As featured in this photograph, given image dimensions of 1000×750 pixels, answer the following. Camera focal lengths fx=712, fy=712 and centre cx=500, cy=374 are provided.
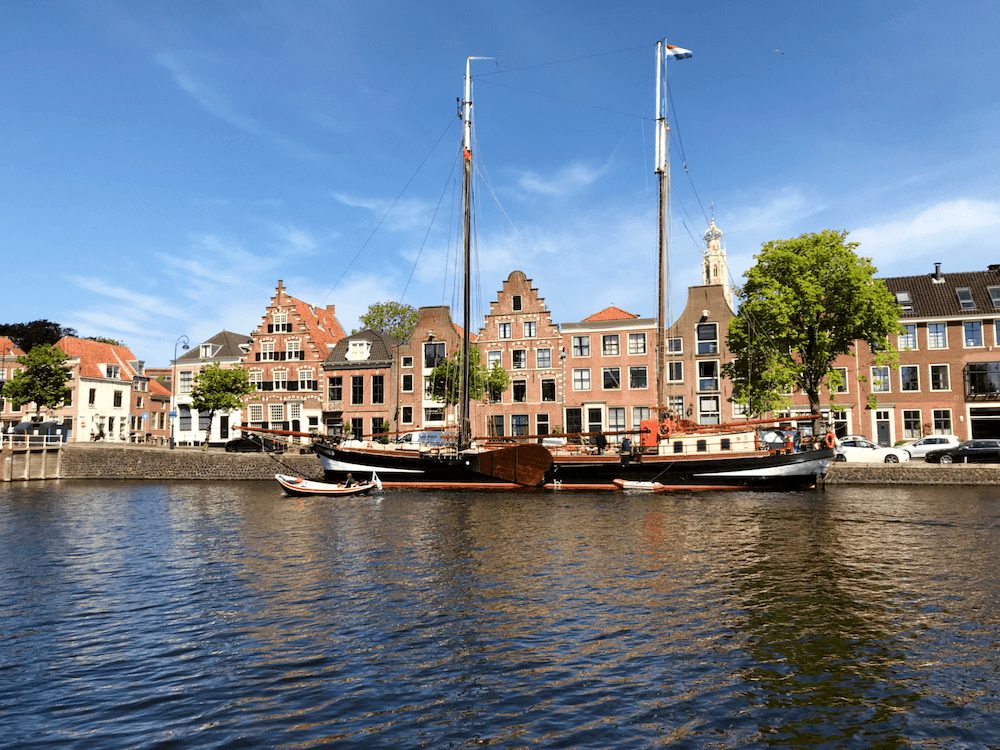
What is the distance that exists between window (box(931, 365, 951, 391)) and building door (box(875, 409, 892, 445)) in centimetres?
401

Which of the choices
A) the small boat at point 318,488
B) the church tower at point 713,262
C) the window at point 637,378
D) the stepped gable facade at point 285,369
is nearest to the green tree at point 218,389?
the stepped gable facade at point 285,369

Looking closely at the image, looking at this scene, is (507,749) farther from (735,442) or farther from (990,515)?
(735,442)

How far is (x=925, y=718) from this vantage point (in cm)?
909

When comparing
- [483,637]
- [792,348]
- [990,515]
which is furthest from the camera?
[792,348]

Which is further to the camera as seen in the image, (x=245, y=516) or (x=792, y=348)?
(x=792, y=348)

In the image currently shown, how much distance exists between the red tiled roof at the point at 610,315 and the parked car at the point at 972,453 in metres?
25.5

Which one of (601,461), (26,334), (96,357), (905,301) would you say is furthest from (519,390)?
(26,334)

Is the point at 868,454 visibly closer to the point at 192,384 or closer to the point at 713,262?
the point at 192,384

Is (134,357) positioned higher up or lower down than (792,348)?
higher up

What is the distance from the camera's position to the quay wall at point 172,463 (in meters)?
54.4

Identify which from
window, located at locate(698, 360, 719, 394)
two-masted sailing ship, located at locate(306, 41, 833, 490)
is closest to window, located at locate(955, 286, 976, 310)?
window, located at locate(698, 360, 719, 394)

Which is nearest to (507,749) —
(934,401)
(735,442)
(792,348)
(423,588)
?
(423,588)

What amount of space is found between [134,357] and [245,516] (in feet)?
224

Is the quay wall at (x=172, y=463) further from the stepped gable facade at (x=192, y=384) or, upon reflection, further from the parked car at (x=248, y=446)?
the stepped gable facade at (x=192, y=384)
